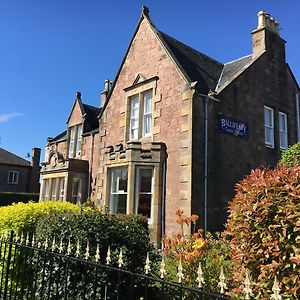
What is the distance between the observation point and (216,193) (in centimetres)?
1456

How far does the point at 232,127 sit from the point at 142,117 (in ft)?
13.7

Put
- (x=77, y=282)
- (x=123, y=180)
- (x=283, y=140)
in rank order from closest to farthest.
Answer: (x=77, y=282), (x=123, y=180), (x=283, y=140)

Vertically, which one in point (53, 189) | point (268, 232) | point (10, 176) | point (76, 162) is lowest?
point (268, 232)

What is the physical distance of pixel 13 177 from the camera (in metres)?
48.5

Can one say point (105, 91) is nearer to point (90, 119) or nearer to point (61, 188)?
point (90, 119)

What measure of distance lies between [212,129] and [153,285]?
10.2 meters

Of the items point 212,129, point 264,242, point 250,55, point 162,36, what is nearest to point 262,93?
point 250,55

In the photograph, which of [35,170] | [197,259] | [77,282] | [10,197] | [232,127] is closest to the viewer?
[77,282]

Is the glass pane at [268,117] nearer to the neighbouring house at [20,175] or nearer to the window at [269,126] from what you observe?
the window at [269,126]

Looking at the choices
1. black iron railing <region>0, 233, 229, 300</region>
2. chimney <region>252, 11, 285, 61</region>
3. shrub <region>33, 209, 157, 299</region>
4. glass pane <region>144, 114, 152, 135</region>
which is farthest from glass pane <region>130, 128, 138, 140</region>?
black iron railing <region>0, 233, 229, 300</region>

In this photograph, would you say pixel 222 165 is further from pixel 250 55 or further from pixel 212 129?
pixel 250 55

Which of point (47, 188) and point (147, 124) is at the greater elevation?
point (147, 124)

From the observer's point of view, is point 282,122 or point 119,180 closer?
point 119,180

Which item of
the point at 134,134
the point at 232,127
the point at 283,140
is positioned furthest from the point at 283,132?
the point at 134,134
